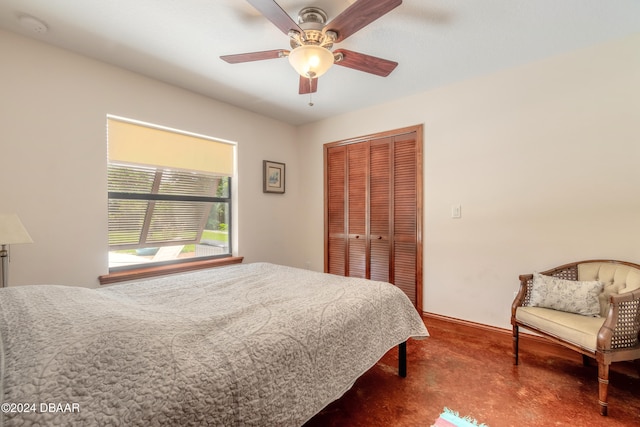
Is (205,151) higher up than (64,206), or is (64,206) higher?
(205,151)

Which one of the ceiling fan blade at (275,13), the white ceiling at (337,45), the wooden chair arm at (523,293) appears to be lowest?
the wooden chair arm at (523,293)

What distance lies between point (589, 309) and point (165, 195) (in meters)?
3.69

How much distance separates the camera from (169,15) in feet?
5.83

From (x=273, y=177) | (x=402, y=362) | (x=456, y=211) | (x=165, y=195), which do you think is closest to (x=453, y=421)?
(x=402, y=362)

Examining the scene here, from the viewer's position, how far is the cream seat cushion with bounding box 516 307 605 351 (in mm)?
1682

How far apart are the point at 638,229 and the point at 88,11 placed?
4.06 meters

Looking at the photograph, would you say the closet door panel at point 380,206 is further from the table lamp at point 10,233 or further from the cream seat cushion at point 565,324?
the table lamp at point 10,233

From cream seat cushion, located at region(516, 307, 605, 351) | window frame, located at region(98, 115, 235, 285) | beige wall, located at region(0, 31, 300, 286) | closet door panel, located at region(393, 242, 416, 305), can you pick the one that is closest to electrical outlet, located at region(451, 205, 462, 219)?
closet door panel, located at region(393, 242, 416, 305)

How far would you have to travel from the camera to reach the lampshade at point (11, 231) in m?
1.61

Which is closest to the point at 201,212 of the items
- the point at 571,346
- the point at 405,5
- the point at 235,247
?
the point at 235,247

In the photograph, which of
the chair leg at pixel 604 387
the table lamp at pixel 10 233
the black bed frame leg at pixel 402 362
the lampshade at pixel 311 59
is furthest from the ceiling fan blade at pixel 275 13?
the chair leg at pixel 604 387

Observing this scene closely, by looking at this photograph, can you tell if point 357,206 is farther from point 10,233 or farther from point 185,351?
point 10,233

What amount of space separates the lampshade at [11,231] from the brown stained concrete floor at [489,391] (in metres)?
2.05

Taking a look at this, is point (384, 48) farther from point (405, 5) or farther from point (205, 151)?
point (205, 151)
